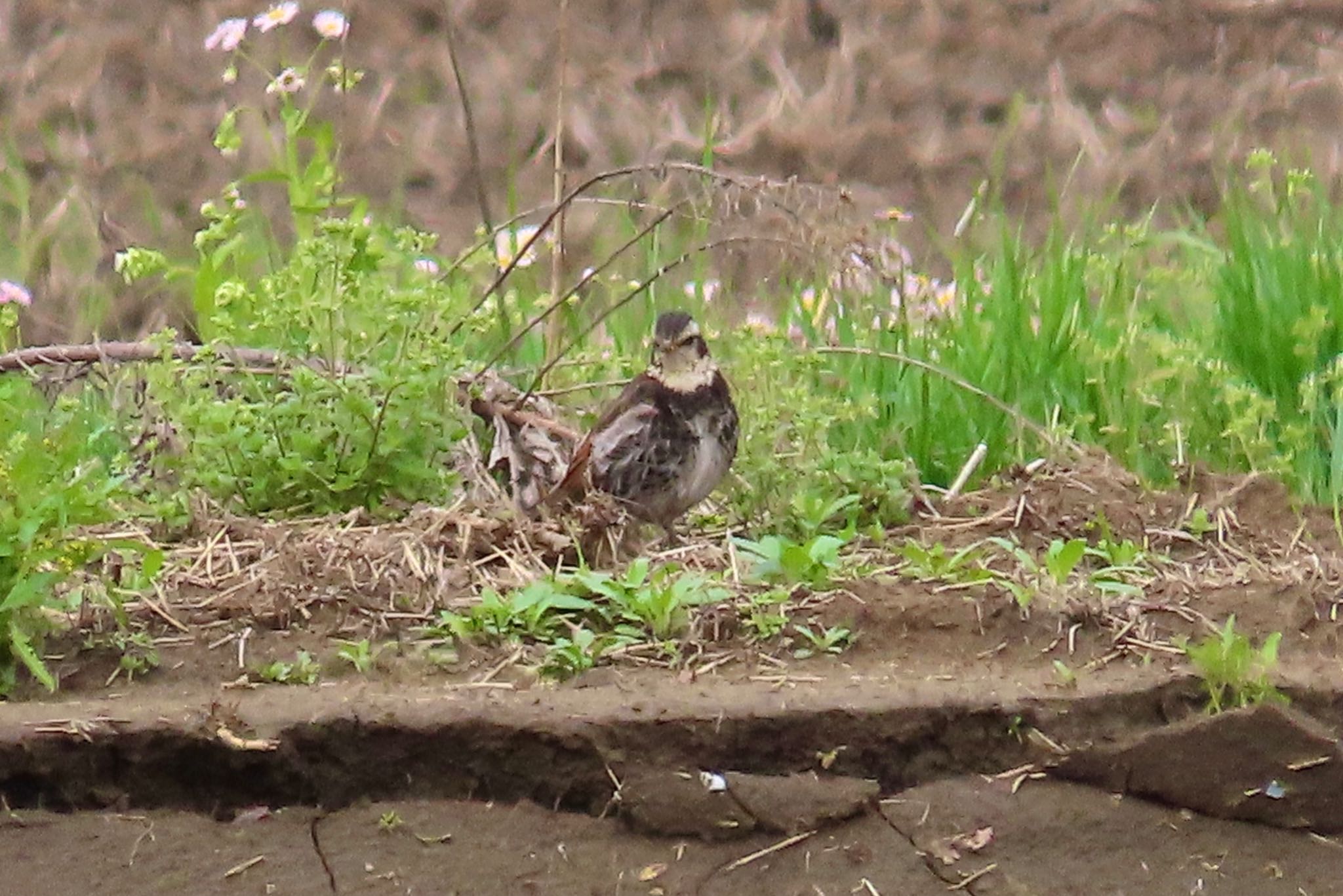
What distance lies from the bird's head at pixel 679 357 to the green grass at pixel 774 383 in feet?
0.28

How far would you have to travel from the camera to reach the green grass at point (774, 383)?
4430mm

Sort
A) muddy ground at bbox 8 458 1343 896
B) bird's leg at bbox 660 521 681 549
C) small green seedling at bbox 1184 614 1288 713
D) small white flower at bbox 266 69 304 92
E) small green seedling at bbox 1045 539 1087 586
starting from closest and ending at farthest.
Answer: muddy ground at bbox 8 458 1343 896 → small green seedling at bbox 1184 614 1288 713 → small green seedling at bbox 1045 539 1087 586 → bird's leg at bbox 660 521 681 549 → small white flower at bbox 266 69 304 92

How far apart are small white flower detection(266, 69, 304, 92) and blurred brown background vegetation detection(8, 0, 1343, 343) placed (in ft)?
8.34

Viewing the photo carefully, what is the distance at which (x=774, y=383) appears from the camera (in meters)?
4.85

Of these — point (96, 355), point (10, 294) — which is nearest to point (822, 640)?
point (96, 355)

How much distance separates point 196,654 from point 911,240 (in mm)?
4578

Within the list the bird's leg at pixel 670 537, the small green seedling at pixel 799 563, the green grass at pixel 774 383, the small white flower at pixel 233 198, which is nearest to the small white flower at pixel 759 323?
the green grass at pixel 774 383

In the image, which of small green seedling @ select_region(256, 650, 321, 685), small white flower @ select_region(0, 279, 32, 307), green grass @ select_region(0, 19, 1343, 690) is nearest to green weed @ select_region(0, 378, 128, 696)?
green grass @ select_region(0, 19, 1343, 690)

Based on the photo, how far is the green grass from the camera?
4.43 m

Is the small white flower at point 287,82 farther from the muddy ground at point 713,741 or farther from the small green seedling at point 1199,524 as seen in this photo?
the small green seedling at point 1199,524

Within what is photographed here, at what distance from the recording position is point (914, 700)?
3371 mm

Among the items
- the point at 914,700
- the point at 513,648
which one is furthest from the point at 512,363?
the point at 914,700

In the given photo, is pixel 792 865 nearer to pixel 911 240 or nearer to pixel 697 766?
pixel 697 766

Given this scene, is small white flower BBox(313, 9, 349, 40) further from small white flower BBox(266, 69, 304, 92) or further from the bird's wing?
the bird's wing
